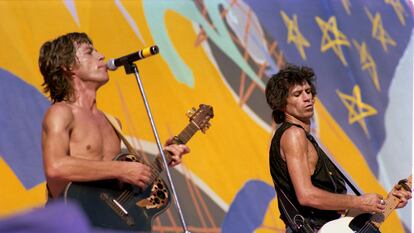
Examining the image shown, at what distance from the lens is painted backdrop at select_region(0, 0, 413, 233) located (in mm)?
3855

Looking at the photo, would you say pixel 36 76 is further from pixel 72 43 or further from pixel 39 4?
pixel 72 43

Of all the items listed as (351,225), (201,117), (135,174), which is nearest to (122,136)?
(135,174)

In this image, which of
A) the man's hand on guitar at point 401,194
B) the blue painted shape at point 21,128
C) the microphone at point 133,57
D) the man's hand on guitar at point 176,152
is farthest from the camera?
the blue painted shape at point 21,128

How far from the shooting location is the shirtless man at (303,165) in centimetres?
292

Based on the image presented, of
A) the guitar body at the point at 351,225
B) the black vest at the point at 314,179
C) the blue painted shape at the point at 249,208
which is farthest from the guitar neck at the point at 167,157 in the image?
the blue painted shape at the point at 249,208

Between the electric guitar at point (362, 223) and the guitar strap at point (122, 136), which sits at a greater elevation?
the guitar strap at point (122, 136)

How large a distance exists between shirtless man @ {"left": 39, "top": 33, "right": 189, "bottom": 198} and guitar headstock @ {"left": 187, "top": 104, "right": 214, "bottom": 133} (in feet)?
0.60

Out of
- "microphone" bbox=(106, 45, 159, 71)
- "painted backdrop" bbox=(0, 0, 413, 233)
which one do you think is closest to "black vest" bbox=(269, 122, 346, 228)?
"microphone" bbox=(106, 45, 159, 71)

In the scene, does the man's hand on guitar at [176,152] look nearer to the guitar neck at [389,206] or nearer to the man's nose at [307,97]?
the man's nose at [307,97]

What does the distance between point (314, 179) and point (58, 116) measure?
102cm

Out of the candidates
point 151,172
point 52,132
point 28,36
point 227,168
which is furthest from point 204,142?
point 52,132

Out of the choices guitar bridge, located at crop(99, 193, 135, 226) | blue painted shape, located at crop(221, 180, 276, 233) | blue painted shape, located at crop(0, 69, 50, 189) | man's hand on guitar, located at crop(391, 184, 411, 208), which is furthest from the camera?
blue painted shape, located at crop(221, 180, 276, 233)

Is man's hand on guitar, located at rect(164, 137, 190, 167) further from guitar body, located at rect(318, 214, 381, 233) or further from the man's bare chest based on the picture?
guitar body, located at rect(318, 214, 381, 233)

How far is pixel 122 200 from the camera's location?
280 cm
